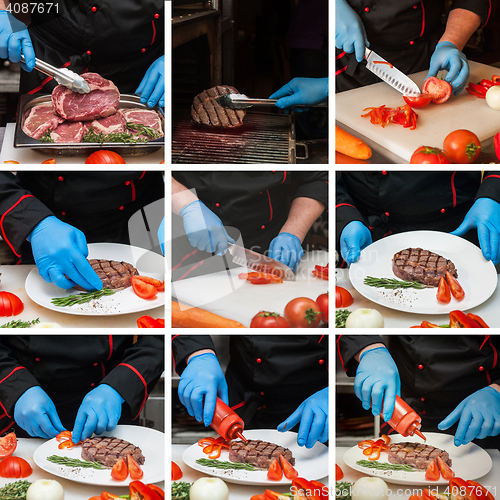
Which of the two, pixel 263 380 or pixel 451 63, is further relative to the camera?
pixel 263 380

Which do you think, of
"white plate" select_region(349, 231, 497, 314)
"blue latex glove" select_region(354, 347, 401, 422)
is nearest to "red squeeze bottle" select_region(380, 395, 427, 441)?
"blue latex glove" select_region(354, 347, 401, 422)

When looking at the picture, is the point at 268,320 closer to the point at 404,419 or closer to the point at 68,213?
the point at 404,419

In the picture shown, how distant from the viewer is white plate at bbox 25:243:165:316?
5.52 ft

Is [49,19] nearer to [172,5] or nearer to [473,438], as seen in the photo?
[172,5]

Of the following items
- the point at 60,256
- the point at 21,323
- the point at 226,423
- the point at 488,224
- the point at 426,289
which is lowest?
the point at 226,423

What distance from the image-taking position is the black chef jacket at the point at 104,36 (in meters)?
1.69

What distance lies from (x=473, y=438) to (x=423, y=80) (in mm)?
1204

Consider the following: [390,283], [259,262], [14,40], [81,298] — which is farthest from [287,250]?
[14,40]

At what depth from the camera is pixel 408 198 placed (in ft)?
5.69

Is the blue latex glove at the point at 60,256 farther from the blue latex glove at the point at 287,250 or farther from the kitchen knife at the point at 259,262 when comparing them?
the blue latex glove at the point at 287,250

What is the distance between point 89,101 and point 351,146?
0.85m

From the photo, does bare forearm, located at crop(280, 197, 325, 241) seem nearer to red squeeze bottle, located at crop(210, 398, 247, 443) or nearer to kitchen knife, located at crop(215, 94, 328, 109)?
kitchen knife, located at crop(215, 94, 328, 109)

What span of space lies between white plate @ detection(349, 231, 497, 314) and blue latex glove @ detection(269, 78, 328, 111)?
517mm

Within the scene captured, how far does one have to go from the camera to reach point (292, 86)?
66.9 inches
